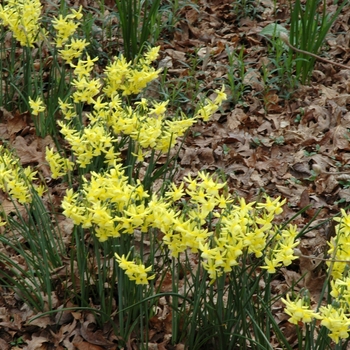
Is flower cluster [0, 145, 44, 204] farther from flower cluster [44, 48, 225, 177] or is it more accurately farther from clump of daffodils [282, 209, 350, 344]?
clump of daffodils [282, 209, 350, 344]

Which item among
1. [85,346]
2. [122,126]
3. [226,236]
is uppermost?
[122,126]

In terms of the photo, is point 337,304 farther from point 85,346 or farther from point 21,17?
point 21,17

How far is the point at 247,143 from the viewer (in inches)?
164

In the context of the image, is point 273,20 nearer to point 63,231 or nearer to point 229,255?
point 63,231

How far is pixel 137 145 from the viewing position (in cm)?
265

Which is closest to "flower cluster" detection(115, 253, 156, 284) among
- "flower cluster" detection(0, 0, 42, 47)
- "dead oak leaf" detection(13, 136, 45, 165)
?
"flower cluster" detection(0, 0, 42, 47)

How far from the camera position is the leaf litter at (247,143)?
2.82 meters

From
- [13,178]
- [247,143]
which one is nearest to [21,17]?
[13,178]

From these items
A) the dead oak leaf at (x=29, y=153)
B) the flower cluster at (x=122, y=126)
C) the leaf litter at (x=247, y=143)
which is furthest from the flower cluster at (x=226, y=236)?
the dead oak leaf at (x=29, y=153)

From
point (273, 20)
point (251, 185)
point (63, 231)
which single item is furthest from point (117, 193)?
point (273, 20)

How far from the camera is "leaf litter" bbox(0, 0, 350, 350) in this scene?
2.82 meters

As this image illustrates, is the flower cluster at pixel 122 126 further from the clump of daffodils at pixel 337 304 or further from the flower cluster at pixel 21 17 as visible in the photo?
the clump of daffodils at pixel 337 304

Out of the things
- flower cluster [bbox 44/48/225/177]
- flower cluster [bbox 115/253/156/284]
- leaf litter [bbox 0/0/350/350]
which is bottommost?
leaf litter [bbox 0/0/350/350]

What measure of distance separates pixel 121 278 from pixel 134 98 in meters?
2.35
